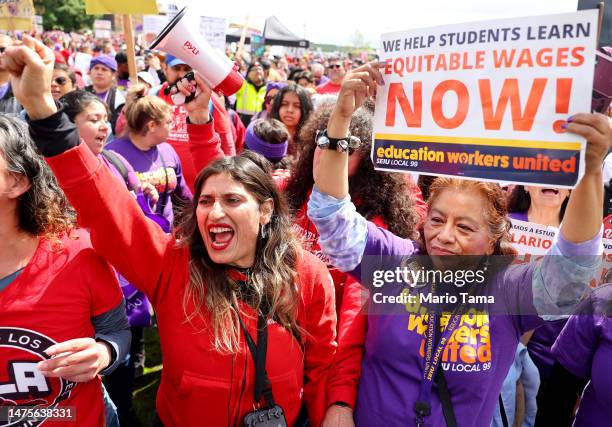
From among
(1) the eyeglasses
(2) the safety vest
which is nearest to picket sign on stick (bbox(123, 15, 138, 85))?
(1) the eyeglasses

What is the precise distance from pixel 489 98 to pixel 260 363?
1150 mm

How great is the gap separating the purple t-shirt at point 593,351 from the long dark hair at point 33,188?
77.1 inches

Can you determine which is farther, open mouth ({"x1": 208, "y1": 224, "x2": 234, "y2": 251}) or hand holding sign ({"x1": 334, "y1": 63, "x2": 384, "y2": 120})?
open mouth ({"x1": 208, "y1": 224, "x2": 234, "y2": 251})

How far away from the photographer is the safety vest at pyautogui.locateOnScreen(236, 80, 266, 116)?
27.2 ft

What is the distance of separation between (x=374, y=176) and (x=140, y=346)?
2.14 metres

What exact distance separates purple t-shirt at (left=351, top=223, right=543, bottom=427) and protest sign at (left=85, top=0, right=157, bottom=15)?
2735 millimetres

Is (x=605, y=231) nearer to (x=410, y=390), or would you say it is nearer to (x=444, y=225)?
(x=444, y=225)

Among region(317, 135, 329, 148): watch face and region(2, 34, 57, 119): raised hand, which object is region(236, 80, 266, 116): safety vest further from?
region(2, 34, 57, 119): raised hand

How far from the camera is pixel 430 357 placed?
177 centimetres

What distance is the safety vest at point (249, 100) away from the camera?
8.30 m

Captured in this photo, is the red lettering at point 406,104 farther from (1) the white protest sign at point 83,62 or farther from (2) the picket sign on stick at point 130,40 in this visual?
(1) the white protest sign at point 83,62

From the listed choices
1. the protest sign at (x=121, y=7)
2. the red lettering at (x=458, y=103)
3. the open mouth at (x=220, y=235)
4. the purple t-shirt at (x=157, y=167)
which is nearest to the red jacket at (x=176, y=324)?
the open mouth at (x=220, y=235)

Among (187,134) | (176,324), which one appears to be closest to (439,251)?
(176,324)

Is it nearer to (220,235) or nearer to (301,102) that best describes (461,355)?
(220,235)
